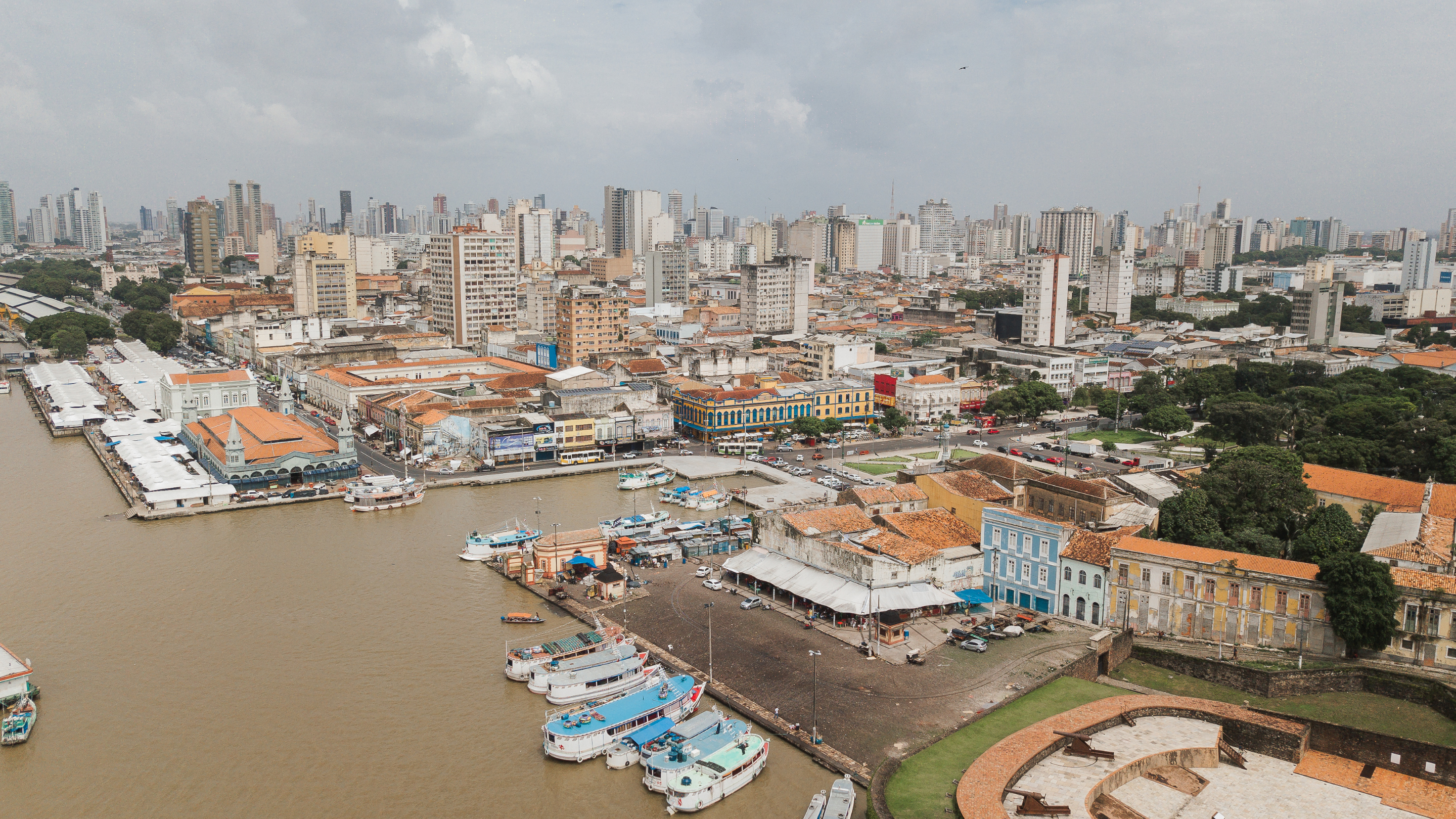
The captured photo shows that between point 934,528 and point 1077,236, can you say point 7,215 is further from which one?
point 934,528

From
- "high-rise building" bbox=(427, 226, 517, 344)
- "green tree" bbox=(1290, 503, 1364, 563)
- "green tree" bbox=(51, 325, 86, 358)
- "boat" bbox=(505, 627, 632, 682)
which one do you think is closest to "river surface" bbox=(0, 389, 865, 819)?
"boat" bbox=(505, 627, 632, 682)

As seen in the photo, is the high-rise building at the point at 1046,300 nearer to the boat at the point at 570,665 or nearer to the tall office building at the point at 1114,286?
the tall office building at the point at 1114,286

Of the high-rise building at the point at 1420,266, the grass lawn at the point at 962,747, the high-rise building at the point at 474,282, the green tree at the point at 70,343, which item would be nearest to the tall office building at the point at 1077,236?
the high-rise building at the point at 1420,266

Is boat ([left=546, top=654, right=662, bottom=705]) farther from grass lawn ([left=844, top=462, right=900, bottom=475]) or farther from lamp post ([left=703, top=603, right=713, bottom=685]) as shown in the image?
grass lawn ([left=844, top=462, right=900, bottom=475])

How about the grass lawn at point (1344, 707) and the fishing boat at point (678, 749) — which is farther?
the grass lawn at point (1344, 707)

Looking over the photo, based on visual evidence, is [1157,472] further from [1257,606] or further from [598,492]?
[598,492]

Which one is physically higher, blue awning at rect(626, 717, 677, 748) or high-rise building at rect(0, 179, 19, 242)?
high-rise building at rect(0, 179, 19, 242)
